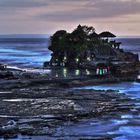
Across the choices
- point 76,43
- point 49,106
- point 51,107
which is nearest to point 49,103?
point 49,106

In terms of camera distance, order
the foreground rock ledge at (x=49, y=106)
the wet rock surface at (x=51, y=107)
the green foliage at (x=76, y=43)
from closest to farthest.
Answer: the wet rock surface at (x=51, y=107) < the foreground rock ledge at (x=49, y=106) < the green foliage at (x=76, y=43)

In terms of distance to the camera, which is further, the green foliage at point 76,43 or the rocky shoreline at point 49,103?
the green foliage at point 76,43

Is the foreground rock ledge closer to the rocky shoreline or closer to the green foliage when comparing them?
the rocky shoreline

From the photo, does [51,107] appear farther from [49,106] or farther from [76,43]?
[76,43]

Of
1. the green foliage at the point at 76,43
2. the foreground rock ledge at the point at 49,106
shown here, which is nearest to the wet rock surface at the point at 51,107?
the foreground rock ledge at the point at 49,106

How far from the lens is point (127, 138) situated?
154 ft

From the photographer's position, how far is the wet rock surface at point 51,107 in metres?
50.4

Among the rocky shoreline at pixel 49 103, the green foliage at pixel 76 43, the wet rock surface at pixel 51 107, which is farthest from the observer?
the green foliage at pixel 76 43

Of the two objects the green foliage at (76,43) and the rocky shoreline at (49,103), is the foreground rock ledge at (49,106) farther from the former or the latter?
the green foliage at (76,43)

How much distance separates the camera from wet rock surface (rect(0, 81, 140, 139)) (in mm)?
50438

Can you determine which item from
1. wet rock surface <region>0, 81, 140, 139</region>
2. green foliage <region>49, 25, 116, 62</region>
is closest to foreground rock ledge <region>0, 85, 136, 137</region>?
wet rock surface <region>0, 81, 140, 139</region>

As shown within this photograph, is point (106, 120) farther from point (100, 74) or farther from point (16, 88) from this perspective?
point (100, 74)

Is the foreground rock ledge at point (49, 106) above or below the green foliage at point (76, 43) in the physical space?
below

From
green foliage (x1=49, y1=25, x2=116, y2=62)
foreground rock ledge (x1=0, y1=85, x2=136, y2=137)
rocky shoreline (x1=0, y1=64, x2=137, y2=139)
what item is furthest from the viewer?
green foliage (x1=49, y1=25, x2=116, y2=62)
